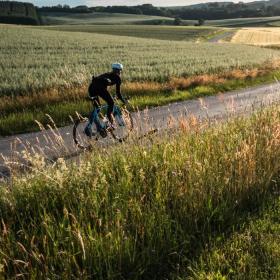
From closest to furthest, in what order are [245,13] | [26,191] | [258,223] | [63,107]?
[258,223]
[26,191]
[63,107]
[245,13]

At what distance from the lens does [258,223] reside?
4.99m

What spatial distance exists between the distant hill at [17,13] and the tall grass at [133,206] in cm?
11791

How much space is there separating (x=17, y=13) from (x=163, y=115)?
120492 millimetres

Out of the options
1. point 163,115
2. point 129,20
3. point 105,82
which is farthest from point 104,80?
point 129,20

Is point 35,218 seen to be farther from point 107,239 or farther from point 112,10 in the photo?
point 112,10

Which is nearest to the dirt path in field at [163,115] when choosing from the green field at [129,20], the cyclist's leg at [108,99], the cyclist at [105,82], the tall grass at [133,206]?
the cyclist's leg at [108,99]

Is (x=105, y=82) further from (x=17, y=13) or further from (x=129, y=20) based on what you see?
(x=129, y=20)

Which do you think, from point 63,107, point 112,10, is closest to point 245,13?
point 112,10

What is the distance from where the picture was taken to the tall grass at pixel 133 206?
411cm

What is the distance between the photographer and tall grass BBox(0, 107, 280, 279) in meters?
4.11

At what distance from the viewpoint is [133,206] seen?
468cm

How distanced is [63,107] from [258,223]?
11171 millimetres

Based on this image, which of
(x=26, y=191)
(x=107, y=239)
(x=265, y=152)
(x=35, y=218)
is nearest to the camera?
(x=107, y=239)

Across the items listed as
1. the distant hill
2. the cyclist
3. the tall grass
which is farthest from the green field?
the tall grass
